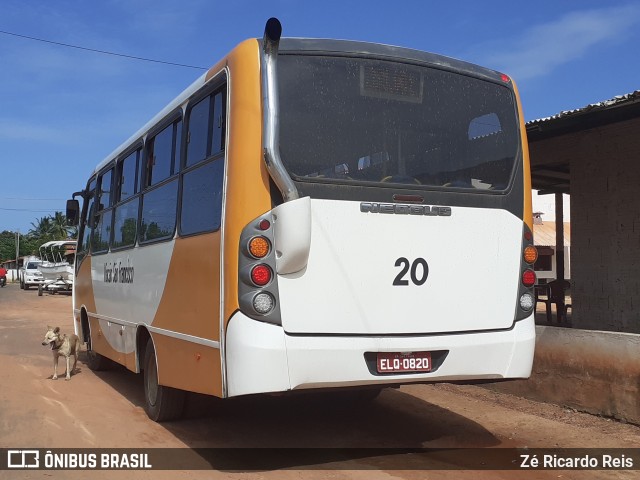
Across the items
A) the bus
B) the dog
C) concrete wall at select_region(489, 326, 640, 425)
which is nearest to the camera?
the bus

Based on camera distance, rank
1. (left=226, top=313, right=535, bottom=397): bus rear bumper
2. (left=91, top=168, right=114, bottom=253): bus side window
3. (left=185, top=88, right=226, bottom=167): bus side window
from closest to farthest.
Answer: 1. (left=226, top=313, right=535, bottom=397): bus rear bumper
2. (left=185, top=88, right=226, bottom=167): bus side window
3. (left=91, top=168, right=114, bottom=253): bus side window

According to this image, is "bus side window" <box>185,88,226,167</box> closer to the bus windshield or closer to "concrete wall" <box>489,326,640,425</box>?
the bus windshield

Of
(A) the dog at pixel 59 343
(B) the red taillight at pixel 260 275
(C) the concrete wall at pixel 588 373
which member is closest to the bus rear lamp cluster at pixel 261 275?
(B) the red taillight at pixel 260 275

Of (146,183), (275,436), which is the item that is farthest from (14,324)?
(275,436)

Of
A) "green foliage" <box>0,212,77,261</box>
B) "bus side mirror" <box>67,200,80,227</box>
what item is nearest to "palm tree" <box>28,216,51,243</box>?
"green foliage" <box>0,212,77,261</box>

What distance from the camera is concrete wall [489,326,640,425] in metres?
6.96

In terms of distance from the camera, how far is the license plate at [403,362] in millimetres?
5258

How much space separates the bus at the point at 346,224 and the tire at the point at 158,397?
0.63 m

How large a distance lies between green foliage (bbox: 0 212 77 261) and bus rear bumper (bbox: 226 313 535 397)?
216ft

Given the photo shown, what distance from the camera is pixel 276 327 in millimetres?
4930

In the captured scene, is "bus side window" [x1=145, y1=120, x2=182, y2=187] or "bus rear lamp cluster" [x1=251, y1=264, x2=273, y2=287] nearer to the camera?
"bus rear lamp cluster" [x1=251, y1=264, x2=273, y2=287]

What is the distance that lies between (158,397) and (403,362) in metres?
2.92

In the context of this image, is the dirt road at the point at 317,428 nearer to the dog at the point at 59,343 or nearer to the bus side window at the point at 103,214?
the dog at the point at 59,343

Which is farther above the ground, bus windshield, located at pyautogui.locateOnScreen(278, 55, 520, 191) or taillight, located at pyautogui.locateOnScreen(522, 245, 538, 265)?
bus windshield, located at pyautogui.locateOnScreen(278, 55, 520, 191)
